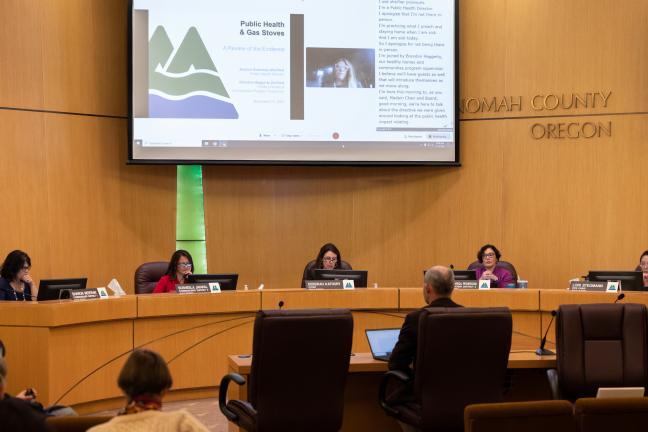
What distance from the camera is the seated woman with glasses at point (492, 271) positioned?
7.85 meters

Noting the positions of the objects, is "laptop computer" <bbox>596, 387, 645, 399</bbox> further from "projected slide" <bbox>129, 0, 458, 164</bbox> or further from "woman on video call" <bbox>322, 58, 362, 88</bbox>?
"woman on video call" <bbox>322, 58, 362, 88</bbox>

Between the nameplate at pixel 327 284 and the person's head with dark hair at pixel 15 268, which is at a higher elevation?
the person's head with dark hair at pixel 15 268

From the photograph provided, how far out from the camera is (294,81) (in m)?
8.91

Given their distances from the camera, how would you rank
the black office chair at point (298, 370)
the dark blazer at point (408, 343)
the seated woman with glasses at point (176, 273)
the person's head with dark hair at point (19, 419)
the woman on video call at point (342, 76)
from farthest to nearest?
the woman on video call at point (342, 76)
the seated woman with glasses at point (176, 273)
the dark blazer at point (408, 343)
the black office chair at point (298, 370)
the person's head with dark hair at point (19, 419)

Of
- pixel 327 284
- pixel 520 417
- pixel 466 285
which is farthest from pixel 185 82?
pixel 520 417

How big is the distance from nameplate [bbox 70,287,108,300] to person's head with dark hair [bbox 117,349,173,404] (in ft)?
12.3

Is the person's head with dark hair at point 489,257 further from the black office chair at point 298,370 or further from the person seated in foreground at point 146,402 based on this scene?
the person seated in foreground at point 146,402

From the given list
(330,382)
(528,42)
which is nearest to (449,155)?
(528,42)

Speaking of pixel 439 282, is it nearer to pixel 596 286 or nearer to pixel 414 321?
pixel 414 321

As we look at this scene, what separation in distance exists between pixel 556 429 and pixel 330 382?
139 centimetres

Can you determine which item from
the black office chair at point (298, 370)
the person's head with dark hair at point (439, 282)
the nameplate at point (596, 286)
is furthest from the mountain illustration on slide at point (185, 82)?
the black office chair at point (298, 370)

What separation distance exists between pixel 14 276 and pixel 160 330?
1.26 m

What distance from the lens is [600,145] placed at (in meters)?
8.99

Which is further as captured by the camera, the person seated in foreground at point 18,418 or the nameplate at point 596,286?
the nameplate at point 596,286
